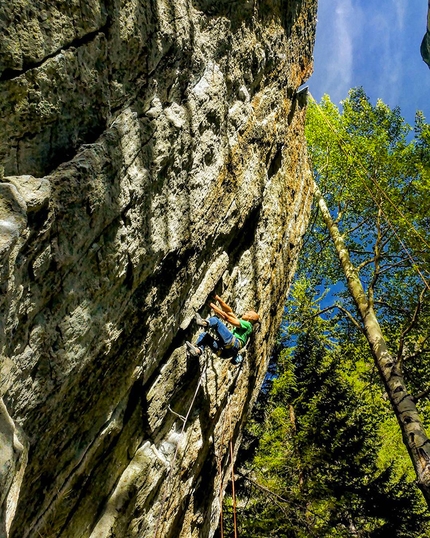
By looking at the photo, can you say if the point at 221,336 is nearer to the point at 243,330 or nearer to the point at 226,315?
the point at 226,315

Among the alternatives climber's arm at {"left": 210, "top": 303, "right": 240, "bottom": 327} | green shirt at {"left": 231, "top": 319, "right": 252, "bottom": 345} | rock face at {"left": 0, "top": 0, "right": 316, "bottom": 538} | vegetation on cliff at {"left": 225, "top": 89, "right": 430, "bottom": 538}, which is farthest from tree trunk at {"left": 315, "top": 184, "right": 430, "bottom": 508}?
climber's arm at {"left": 210, "top": 303, "right": 240, "bottom": 327}

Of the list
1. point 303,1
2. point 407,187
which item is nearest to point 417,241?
point 407,187

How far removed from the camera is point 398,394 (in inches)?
320

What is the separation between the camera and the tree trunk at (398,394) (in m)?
7.01

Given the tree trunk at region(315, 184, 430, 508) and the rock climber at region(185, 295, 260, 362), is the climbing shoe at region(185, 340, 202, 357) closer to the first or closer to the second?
the rock climber at region(185, 295, 260, 362)

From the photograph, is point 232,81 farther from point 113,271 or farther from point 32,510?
point 32,510

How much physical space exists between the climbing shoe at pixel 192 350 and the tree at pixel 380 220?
471 cm

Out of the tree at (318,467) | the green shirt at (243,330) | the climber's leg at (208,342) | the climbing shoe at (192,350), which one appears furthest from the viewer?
the tree at (318,467)

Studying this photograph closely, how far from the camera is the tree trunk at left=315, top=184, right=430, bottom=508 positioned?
7.01 metres

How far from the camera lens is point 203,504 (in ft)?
21.8

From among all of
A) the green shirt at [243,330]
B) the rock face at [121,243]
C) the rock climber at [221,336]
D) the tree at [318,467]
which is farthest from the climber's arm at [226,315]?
the tree at [318,467]

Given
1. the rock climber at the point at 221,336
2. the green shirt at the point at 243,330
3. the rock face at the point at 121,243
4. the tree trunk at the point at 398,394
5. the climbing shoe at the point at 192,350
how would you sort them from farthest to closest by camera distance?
the tree trunk at the point at 398,394, the green shirt at the point at 243,330, the rock climber at the point at 221,336, the climbing shoe at the point at 192,350, the rock face at the point at 121,243

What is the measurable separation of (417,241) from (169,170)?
9.17 meters

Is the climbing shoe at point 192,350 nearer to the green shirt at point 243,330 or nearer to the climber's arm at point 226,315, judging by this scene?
the climber's arm at point 226,315
